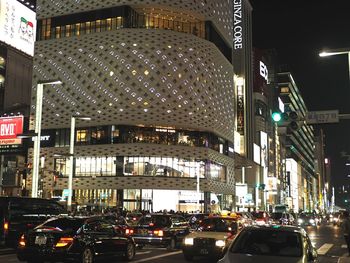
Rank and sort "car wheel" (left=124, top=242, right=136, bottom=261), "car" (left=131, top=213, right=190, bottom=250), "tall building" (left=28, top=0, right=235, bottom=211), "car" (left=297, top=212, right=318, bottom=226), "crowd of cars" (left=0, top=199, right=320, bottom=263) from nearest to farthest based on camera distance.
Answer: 1. "crowd of cars" (left=0, top=199, right=320, bottom=263)
2. "car wheel" (left=124, top=242, right=136, bottom=261)
3. "car" (left=131, top=213, right=190, bottom=250)
4. "car" (left=297, top=212, right=318, bottom=226)
5. "tall building" (left=28, top=0, right=235, bottom=211)

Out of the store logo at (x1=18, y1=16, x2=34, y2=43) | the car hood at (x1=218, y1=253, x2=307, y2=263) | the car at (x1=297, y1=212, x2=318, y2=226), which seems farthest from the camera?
the store logo at (x1=18, y1=16, x2=34, y2=43)

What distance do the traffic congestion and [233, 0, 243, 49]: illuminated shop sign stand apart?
3335 inches

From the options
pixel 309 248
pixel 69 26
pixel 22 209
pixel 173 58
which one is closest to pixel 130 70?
pixel 173 58

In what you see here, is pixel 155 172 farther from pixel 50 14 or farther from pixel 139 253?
pixel 139 253

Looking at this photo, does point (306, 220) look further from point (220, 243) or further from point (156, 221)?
point (220, 243)

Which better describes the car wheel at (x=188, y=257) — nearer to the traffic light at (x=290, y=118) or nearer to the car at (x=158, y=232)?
A: the car at (x=158, y=232)

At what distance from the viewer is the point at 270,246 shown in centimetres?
886

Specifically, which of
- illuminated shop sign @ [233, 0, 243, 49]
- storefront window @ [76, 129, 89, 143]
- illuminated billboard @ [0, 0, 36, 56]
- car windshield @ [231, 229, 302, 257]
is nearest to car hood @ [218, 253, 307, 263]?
car windshield @ [231, 229, 302, 257]

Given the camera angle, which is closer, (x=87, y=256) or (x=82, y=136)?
(x=87, y=256)

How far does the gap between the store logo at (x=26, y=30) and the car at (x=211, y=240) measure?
73982 millimetres

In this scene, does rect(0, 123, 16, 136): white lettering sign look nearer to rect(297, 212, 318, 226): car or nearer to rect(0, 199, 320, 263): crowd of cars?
rect(0, 199, 320, 263): crowd of cars

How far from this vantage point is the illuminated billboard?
8044 cm

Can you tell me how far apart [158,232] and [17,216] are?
6.15 metres

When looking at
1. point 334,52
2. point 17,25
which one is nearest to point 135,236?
point 334,52
